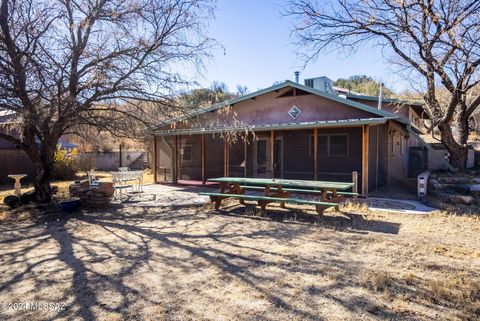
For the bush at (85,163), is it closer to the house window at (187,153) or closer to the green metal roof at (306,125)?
the house window at (187,153)

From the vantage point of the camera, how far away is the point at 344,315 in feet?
9.81

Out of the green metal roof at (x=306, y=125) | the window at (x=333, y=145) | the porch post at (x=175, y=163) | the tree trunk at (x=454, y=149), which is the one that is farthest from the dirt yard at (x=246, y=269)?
the porch post at (x=175, y=163)

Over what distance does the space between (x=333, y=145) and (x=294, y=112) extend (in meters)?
1.87

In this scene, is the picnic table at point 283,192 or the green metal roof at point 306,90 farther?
the green metal roof at point 306,90

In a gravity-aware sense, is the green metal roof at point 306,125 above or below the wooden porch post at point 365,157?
above

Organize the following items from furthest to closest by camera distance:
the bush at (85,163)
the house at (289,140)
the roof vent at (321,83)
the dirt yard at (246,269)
Result: 1. the bush at (85,163)
2. the roof vent at (321,83)
3. the house at (289,140)
4. the dirt yard at (246,269)

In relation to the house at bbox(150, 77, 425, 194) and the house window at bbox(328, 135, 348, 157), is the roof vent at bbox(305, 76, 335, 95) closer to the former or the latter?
the house at bbox(150, 77, 425, 194)

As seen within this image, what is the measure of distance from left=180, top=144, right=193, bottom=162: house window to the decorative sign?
5.26 m

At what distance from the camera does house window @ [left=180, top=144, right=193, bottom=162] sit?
15148mm

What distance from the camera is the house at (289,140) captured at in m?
10.7

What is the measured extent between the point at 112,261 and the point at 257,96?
9.48 meters

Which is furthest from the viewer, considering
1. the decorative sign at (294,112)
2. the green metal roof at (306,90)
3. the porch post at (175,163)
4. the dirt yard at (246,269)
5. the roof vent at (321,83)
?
the roof vent at (321,83)

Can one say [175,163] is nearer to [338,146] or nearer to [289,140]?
[289,140]

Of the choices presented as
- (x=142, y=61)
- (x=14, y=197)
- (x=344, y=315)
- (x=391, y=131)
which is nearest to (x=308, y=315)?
(x=344, y=315)
